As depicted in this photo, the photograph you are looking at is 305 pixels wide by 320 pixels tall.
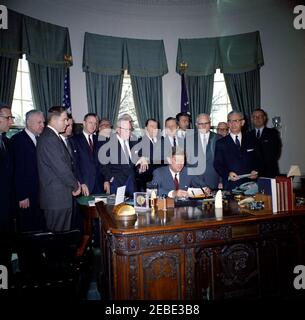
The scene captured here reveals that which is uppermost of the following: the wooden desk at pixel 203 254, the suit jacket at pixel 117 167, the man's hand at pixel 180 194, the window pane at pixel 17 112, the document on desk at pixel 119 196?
the window pane at pixel 17 112

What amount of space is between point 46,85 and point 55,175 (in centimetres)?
372

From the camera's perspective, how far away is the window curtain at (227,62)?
7523 mm

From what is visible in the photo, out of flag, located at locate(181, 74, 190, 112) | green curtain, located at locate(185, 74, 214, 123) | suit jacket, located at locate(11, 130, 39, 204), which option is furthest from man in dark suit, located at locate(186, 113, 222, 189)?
green curtain, located at locate(185, 74, 214, 123)

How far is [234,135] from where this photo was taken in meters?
4.23

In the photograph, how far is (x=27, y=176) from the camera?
3957 millimetres

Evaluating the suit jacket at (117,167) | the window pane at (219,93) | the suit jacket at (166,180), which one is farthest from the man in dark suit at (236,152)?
the window pane at (219,93)

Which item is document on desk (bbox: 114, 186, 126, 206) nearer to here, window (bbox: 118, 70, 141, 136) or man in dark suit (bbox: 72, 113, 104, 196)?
man in dark suit (bbox: 72, 113, 104, 196)

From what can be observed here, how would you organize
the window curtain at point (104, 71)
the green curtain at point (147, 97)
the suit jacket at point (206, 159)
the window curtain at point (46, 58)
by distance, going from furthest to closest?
the green curtain at point (147, 97), the window curtain at point (104, 71), the window curtain at point (46, 58), the suit jacket at point (206, 159)

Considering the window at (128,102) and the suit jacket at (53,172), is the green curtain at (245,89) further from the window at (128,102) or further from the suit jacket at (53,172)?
the suit jacket at (53,172)

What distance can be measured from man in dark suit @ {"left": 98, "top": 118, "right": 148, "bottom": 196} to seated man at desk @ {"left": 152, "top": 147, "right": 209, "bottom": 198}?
743 millimetres

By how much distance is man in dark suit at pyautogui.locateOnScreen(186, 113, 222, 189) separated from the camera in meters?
4.59

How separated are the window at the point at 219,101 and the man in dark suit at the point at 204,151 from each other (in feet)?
11.2

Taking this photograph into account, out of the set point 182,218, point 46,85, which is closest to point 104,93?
point 46,85
